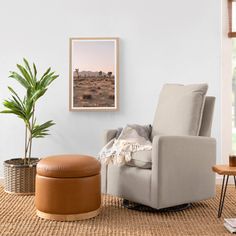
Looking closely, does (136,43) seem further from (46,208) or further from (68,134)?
(46,208)

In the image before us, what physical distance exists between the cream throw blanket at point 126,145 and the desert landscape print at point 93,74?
0.90m

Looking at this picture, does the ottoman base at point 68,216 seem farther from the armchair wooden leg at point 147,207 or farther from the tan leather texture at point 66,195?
the armchair wooden leg at point 147,207

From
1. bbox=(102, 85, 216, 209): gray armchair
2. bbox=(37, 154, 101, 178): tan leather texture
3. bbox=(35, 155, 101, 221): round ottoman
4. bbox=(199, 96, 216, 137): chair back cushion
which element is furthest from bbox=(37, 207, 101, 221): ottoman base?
bbox=(199, 96, 216, 137): chair back cushion

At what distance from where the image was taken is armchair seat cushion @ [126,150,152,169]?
11.4ft

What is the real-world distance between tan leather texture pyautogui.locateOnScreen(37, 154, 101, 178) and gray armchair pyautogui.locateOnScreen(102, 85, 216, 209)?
0.35m

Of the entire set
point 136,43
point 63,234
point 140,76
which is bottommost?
point 63,234

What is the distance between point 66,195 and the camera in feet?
10.6

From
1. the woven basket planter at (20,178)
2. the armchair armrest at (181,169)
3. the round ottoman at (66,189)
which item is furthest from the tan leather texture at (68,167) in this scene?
the woven basket planter at (20,178)

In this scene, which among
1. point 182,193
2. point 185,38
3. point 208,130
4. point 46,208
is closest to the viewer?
point 46,208

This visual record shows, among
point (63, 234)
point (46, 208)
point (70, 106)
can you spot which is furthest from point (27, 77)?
point (63, 234)

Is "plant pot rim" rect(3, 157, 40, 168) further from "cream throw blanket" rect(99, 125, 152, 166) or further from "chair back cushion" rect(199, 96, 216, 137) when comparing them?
"chair back cushion" rect(199, 96, 216, 137)

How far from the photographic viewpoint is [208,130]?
3.81 meters

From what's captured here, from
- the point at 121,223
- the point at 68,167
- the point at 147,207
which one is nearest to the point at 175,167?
the point at 147,207

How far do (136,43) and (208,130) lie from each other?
1447 millimetres
